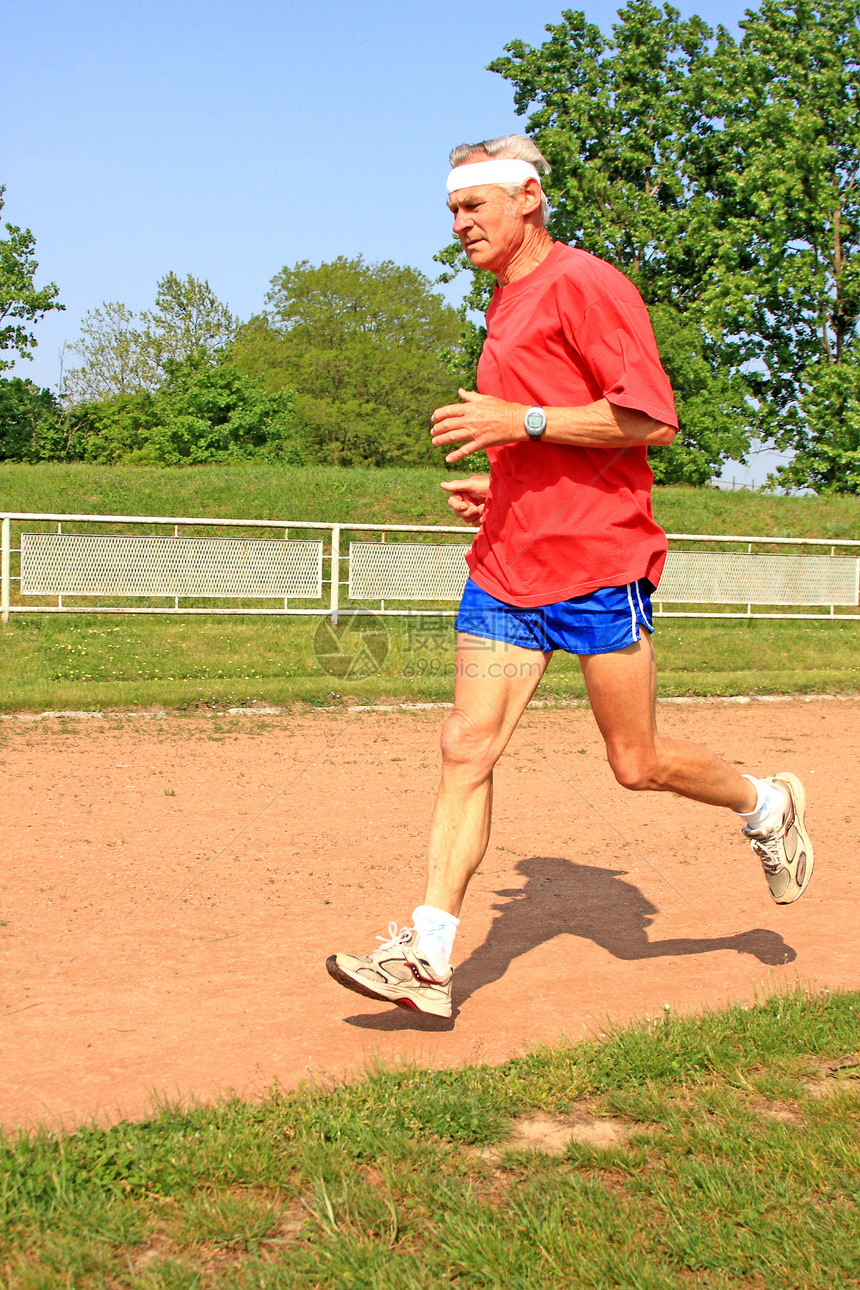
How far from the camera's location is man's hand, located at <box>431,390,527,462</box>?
3.29 metres

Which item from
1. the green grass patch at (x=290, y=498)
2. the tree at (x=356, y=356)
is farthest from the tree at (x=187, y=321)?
the green grass patch at (x=290, y=498)

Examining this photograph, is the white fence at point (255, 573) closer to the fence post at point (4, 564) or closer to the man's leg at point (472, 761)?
the fence post at point (4, 564)

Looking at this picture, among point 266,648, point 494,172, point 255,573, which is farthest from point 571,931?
point 255,573

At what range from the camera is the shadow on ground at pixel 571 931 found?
387cm

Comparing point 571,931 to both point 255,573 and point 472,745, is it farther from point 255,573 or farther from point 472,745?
point 255,573

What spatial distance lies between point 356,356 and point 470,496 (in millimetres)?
52516

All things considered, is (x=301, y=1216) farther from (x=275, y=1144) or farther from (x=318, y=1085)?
(x=318, y=1085)

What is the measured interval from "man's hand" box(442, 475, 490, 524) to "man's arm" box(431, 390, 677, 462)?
0.60m

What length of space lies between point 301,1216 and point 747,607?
1513cm

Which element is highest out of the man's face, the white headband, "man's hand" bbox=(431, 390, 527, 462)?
the white headband

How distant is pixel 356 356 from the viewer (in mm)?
54781

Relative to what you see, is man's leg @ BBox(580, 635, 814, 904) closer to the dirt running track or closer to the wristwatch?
the dirt running track

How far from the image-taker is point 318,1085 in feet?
9.57

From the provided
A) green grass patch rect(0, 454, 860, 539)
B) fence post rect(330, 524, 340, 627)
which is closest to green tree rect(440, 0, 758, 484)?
green grass patch rect(0, 454, 860, 539)
